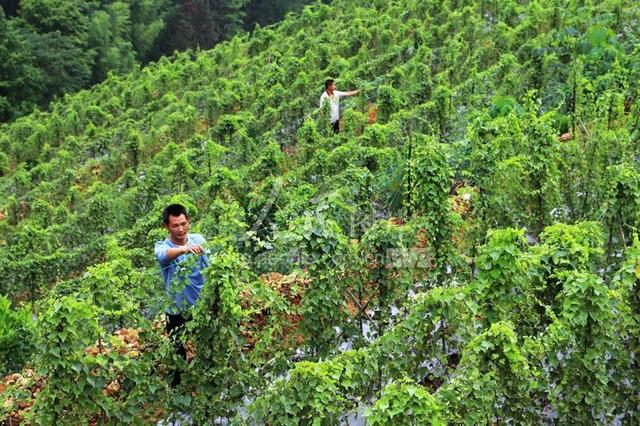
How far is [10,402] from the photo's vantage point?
4516 millimetres

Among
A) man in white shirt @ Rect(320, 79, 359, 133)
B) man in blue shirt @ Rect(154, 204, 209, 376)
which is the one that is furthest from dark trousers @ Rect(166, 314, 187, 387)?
man in white shirt @ Rect(320, 79, 359, 133)

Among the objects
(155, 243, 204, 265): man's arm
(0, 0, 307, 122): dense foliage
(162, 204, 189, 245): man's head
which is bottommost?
(0, 0, 307, 122): dense foliage

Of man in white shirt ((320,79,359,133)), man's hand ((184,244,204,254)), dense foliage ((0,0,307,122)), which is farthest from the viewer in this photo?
dense foliage ((0,0,307,122))

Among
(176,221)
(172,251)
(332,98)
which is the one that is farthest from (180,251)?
(332,98)

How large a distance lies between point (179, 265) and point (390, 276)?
1.50 metres

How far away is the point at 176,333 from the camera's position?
4.45m

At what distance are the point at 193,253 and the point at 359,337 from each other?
1.31m

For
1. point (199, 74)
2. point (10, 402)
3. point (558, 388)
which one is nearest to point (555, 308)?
point (558, 388)

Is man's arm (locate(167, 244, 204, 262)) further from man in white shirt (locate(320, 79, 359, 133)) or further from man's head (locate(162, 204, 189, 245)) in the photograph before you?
man in white shirt (locate(320, 79, 359, 133))

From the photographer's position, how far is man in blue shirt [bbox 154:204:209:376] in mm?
4277

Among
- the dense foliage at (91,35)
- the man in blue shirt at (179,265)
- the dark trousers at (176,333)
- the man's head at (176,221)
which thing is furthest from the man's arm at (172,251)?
the dense foliage at (91,35)

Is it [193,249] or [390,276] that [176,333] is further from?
[390,276]

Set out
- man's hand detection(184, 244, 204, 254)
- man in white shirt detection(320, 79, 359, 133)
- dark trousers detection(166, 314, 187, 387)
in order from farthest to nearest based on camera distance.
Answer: man in white shirt detection(320, 79, 359, 133) → dark trousers detection(166, 314, 187, 387) → man's hand detection(184, 244, 204, 254)

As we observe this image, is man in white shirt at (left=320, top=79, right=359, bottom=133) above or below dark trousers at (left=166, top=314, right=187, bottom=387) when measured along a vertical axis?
below
